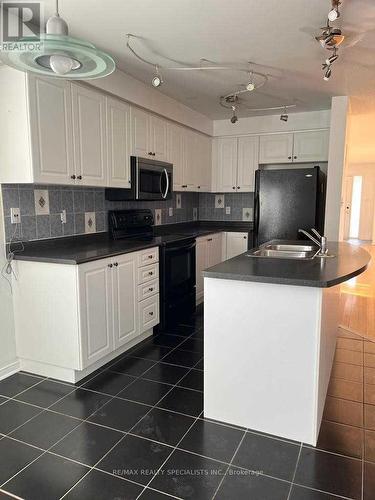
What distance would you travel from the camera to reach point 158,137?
3.91 meters

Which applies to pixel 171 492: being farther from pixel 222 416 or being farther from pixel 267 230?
pixel 267 230

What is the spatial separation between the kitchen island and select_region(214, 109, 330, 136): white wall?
9.59 ft

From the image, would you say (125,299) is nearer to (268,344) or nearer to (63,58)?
(268,344)

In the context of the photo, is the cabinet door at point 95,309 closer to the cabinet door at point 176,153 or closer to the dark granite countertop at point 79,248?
the dark granite countertop at point 79,248

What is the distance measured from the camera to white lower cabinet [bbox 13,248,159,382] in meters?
2.54

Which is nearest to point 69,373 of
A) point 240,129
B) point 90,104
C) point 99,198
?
point 99,198

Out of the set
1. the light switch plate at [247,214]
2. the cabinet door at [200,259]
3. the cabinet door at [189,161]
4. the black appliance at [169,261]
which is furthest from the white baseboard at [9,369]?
the light switch plate at [247,214]

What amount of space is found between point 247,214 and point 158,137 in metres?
1.99

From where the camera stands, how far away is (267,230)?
457 cm

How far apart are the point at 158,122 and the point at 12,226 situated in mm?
1948

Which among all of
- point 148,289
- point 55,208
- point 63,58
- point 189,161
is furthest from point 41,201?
point 189,161

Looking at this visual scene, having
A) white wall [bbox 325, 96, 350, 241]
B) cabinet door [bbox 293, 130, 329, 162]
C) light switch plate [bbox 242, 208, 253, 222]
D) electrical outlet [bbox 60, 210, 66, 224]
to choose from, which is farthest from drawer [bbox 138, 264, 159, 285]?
cabinet door [bbox 293, 130, 329, 162]

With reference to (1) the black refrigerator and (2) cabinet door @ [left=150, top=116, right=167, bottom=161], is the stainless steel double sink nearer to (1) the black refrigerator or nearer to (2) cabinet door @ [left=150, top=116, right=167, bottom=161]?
(1) the black refrigerator

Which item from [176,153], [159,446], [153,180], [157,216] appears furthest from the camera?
[157,216]
